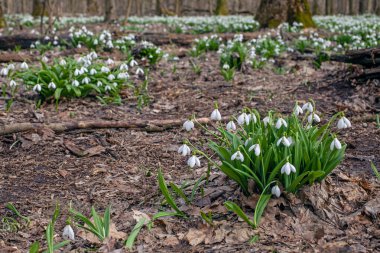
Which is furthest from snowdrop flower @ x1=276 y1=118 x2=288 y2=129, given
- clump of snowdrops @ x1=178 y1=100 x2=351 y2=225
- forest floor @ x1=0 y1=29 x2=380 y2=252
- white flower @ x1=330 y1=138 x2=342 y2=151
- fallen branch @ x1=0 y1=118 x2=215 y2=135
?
fallen branch @ x1=0 y1=118 x2=215 y2=135

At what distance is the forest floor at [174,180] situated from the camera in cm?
281

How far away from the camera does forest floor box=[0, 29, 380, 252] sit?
9.21 feet

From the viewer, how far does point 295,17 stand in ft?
45.8

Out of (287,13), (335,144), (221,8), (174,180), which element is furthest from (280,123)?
(221,8)

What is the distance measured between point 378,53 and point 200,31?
9.03 meters

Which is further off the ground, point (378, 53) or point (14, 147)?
point (378, 53)

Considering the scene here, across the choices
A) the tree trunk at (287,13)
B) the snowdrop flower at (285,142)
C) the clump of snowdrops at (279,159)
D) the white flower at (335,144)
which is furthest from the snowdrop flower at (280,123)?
the tree trunk at (287,13)

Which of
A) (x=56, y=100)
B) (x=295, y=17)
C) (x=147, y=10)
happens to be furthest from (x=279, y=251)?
(x=147, y=10)

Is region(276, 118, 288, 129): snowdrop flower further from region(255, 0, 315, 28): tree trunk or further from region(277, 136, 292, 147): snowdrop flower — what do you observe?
region(255, 0, 315, 28): tree trunk

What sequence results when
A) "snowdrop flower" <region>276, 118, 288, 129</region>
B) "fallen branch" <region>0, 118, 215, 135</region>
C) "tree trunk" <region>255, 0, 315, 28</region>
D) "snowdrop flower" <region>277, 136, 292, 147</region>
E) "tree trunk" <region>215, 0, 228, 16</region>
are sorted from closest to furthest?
"snowdrop flower" <region>277, 136, 292, 147</region>
"snowdrop flower" <region>276, 118, 288, 129</region>
"fallen branch" <region>0, 118, 215, 135</region>
"tree trunk" <region>255, 0, 315, 28</region>
"tree trunk" <region>215, 0, 228, 16</region>

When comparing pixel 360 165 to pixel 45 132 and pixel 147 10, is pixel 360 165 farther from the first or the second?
pixel 147 10

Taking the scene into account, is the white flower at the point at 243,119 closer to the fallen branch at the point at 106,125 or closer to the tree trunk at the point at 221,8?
the fallen branch at the point at 106,125

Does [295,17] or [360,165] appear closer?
[360,165]

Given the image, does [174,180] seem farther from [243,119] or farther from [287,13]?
[287,13]
